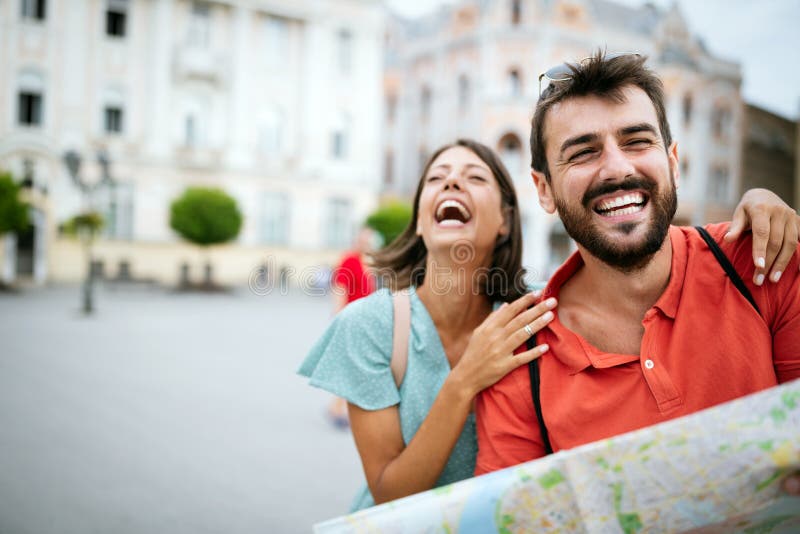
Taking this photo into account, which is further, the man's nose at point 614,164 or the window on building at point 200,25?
the window on building at point 200,25

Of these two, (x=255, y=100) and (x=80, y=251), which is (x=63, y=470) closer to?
(x=80, y=251)

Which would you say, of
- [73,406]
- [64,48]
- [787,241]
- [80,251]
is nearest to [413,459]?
[787,241]

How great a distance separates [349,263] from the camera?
20.0ft

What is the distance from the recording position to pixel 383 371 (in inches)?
79.6

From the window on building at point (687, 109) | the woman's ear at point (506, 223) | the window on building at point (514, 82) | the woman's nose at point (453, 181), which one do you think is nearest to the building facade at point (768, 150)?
the window on building at point (687, 109)

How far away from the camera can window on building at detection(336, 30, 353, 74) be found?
2819cm

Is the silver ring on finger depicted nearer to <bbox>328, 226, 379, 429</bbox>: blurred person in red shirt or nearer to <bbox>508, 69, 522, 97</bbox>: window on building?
<bbox>328, 226, 379, 429</bbox>: blurred person in red shirt

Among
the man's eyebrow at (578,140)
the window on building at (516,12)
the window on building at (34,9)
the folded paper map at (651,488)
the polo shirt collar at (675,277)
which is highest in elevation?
the window on building at (516,12)

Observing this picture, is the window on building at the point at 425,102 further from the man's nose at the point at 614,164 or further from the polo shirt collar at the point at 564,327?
the man's nose at the point at 614,164

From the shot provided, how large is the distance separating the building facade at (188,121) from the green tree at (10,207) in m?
3.25

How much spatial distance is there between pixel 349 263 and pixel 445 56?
89.0 ft

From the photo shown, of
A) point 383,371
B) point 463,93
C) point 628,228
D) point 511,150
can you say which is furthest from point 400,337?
point 463,93

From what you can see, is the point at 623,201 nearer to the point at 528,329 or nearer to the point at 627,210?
the point at 627,210

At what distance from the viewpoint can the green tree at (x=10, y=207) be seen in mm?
18406
